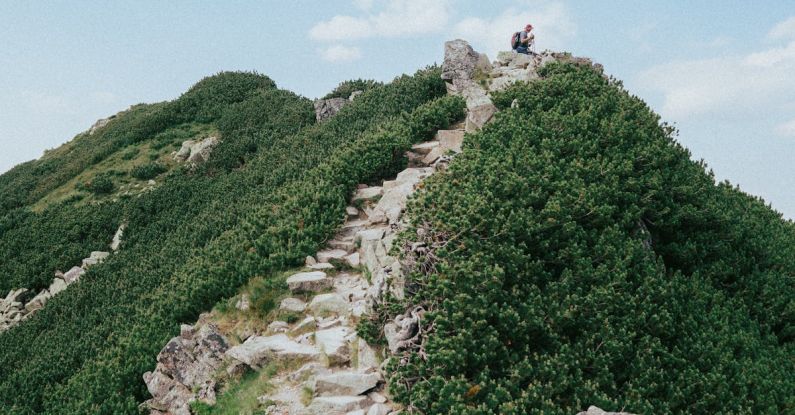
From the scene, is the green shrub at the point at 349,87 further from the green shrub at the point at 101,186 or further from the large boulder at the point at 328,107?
the green shrub at the point at 101,186

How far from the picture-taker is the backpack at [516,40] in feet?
79.7

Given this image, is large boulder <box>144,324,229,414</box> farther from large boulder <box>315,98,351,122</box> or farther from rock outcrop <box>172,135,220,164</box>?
rock outcrop <box>172,135,220,164</box>

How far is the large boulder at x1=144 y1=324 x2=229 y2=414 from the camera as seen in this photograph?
37.5 ft

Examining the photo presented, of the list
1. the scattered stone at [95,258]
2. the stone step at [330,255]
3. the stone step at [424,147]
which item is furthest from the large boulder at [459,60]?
the scattered stone at [95,258]

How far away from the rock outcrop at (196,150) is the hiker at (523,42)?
1456cm

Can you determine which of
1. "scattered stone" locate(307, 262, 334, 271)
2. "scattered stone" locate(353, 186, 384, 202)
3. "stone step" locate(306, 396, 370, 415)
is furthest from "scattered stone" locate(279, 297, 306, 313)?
"scattered stone" locate(353, 186, 384, 202)

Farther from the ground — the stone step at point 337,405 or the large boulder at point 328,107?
the large boulder at point 328,107

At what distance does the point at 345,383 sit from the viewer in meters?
9.54

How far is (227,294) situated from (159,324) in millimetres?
1789

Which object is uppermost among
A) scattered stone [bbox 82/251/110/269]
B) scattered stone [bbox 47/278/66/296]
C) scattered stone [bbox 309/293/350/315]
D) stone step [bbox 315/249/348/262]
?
scattered stone [bbox 82/251/110/269]

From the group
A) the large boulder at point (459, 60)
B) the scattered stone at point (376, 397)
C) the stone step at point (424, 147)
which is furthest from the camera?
the large boulder at point (459, 60)

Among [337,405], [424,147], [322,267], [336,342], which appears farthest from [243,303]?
[424,147]

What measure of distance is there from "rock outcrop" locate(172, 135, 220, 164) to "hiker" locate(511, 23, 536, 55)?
1456 centimetres

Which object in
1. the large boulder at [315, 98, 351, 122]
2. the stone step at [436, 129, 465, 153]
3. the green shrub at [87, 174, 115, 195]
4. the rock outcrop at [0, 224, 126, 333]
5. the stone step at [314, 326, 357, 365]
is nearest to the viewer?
the stone step at [314, 326, 357, 365]
